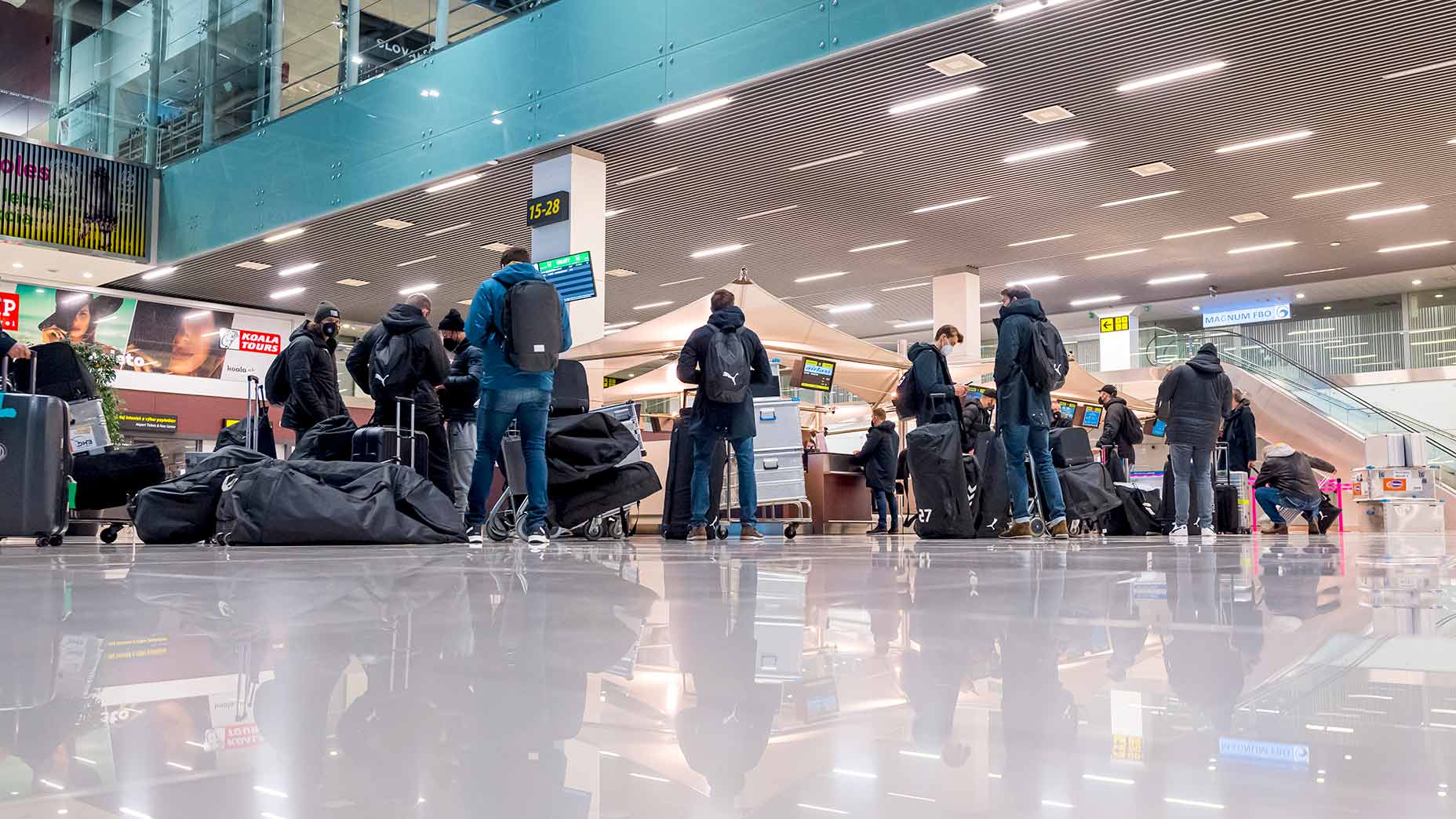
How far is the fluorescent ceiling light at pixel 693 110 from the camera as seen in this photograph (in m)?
11.0

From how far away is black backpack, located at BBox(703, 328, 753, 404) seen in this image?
23.1ft

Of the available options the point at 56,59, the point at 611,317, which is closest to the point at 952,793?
the point at 56,59

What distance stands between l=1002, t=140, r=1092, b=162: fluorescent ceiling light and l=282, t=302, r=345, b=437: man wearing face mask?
8.31 meters

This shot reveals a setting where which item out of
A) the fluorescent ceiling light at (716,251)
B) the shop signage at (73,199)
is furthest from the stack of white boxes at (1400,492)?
the shop signage at (73,199)

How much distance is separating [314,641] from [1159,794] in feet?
3.49

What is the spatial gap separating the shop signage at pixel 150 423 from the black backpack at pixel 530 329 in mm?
16571

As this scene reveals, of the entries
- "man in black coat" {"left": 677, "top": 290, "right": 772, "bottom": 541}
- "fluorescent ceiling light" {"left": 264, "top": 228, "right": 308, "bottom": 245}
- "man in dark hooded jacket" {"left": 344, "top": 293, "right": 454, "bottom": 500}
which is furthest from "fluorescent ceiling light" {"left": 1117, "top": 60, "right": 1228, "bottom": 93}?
"fluorescent ceiling light" {"left": 264, "top": 228, "right": 308, "bottom": 245}

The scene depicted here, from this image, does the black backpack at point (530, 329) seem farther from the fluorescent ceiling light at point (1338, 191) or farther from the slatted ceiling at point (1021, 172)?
the fluorescent ceiling light at point (1338, 191)

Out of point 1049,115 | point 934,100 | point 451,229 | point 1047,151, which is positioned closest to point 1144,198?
point 1047,151

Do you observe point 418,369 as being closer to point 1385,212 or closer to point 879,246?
point 879,246

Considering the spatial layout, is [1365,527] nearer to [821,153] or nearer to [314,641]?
[821,153]

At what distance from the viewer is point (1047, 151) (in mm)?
12641

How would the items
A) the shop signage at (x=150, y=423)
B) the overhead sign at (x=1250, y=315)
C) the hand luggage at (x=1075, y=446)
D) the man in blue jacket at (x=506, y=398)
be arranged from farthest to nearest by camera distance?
the overhead sign at (x=1250, y=315)
the shop signage at (x=150, y=423)
the hand luggage at (x=1075, y=446)
the man in blue jacket at (x=506, y=398)

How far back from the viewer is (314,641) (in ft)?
4.54
